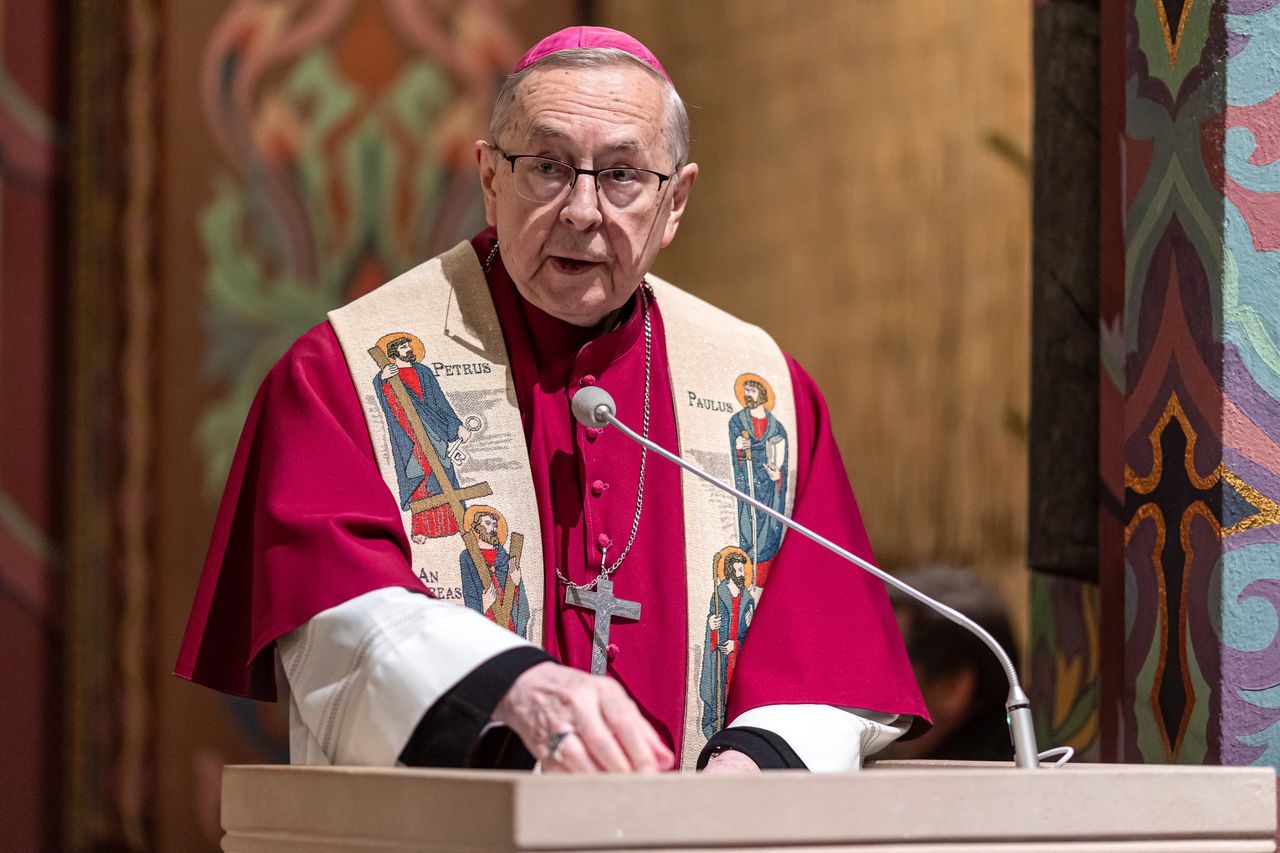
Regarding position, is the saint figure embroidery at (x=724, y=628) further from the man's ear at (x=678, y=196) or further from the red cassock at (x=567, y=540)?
the man's ear at (x=678, y=196)

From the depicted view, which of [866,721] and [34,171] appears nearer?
[866,721]

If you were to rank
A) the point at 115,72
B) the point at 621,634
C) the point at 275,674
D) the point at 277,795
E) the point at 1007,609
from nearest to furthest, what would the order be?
the point at 277,795 → the point at 275,674 → the point at 621,634 → the point at 1007,609 → the point at 115,72

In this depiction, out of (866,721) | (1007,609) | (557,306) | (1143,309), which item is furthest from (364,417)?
(1007,609)

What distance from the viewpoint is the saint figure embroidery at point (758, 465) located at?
2896 mm

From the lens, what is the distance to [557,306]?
2.76 metres

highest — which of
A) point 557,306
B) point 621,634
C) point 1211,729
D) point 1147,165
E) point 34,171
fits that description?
point 34,171

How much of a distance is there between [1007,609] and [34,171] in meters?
2.71

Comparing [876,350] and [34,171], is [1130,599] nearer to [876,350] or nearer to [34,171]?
[876,350]

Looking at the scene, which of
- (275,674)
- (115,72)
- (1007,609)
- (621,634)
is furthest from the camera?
(115,72)

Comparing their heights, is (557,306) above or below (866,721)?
above

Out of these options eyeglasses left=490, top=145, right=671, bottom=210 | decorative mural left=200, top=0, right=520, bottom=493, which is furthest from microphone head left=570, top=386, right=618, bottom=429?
decorative mural left=200, top=0, right=520, bottom=493

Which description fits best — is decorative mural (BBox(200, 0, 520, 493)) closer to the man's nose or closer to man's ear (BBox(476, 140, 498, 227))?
man's ear (BBox(476, 140, 498, 227))

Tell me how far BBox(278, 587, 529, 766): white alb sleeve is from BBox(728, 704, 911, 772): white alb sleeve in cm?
53

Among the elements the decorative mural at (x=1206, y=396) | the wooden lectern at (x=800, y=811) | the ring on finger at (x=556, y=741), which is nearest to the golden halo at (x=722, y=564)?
the decorative mural at (x=1206, y=396)
